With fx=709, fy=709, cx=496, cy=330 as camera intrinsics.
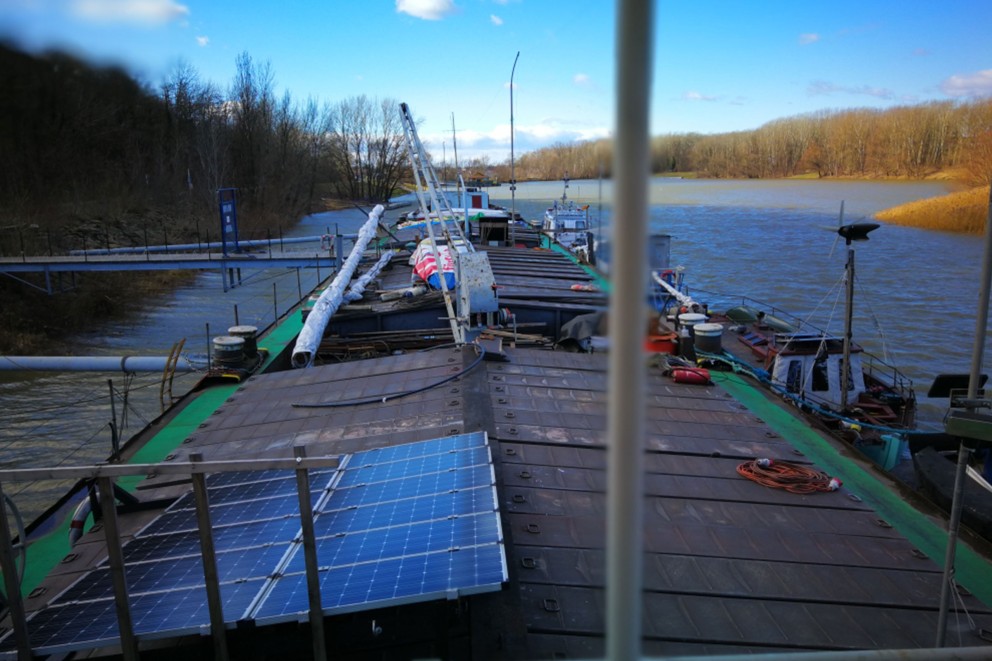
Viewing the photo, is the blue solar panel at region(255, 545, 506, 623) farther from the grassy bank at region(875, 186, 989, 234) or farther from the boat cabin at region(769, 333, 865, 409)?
the grassy bank at region(875, 186, 989, 234)

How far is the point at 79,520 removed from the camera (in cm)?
623

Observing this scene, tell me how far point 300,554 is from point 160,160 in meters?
20.6

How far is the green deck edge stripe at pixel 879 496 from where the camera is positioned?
647 cm

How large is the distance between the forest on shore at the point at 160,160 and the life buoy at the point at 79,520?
3294 mm

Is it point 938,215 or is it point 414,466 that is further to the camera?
point 938,215

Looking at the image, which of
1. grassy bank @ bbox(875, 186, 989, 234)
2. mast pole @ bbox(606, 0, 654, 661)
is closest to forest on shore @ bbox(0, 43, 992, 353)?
mast pole @ bbox(606, 0, 654, 661)

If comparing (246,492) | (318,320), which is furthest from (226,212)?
(246,492)

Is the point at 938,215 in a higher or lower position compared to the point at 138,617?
higher

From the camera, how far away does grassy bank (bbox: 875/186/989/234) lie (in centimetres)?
3568

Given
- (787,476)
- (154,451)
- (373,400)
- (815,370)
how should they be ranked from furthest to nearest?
(815,370) → (154,451) → (373,400) → (787,476)

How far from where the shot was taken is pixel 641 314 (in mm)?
877

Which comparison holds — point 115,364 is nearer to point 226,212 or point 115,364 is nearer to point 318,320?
point 318,320

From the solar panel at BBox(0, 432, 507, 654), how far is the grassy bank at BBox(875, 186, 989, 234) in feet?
126

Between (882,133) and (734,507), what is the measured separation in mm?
13237
